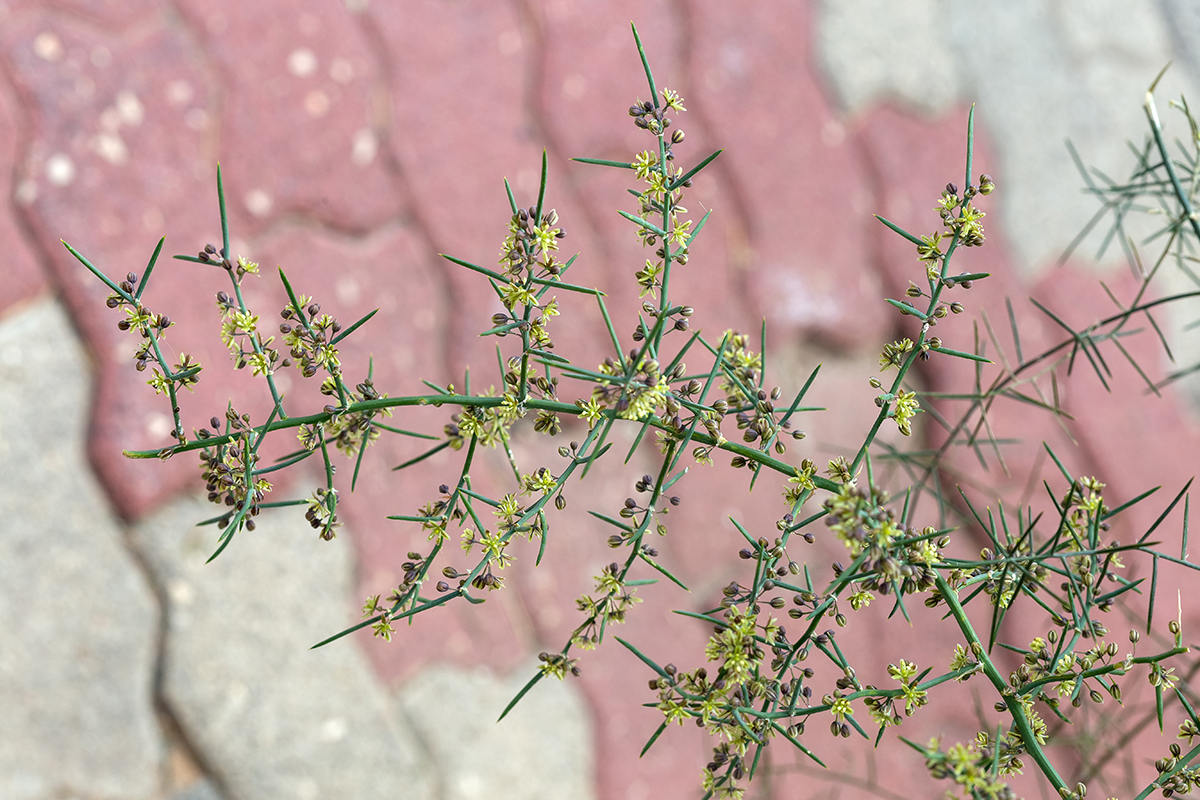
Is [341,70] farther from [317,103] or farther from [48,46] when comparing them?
[48,46]

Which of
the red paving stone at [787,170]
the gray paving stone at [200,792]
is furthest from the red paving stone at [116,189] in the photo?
the red paving stone at [787,170]

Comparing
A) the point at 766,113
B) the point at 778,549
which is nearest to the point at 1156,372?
the point at 766,113

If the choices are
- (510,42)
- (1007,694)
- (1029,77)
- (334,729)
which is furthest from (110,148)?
(1029,77)

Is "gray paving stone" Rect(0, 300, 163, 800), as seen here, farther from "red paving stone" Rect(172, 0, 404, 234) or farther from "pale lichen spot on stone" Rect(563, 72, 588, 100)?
"pale lichen spot on stone" Rect(563, 72, 588, 100)

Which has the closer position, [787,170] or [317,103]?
[317,103]

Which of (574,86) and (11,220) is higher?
(574,86)

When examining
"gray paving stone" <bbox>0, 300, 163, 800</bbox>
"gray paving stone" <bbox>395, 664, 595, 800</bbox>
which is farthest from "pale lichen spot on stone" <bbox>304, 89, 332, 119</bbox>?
"gray paving stone" <bbox>395, 664, 595, 800</bbox>

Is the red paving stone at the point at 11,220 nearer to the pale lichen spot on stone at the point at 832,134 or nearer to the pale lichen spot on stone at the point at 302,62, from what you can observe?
the pale lichen spot on stone at the point at 302,62
